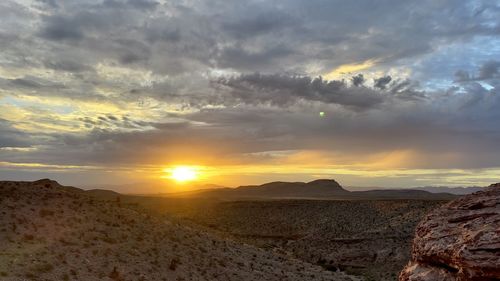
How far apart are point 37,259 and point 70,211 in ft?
32.4

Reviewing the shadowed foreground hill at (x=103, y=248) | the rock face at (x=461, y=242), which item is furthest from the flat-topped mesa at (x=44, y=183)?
the rock face at (x=461, y=242)

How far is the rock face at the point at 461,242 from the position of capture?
891cm

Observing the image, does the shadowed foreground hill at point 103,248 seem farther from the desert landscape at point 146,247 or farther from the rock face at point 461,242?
the rock face at point 461,242

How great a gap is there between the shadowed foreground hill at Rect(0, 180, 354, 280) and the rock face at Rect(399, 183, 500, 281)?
62.7 ft

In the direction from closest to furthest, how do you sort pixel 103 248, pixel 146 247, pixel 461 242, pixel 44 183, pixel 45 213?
1. pixel 461 242
2. pixel 103 248
3. pixel 45 213
4. pixel 146 247
5. pixel 44 183

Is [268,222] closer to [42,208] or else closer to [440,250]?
[42,208]

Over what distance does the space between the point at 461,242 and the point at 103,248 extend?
25.2m

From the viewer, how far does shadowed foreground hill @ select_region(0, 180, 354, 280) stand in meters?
25.7

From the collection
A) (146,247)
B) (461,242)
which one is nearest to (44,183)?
(146,247)

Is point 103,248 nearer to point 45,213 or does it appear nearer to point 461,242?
point 45,213

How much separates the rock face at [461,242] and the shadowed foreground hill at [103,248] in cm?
1910

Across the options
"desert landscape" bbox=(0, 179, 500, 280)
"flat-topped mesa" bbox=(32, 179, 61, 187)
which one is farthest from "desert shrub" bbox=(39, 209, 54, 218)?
"flat-topped mesa" bbox=(32, 179, 61, 187)

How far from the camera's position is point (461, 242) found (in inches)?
386

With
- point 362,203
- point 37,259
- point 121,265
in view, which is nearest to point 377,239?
point 362,203
